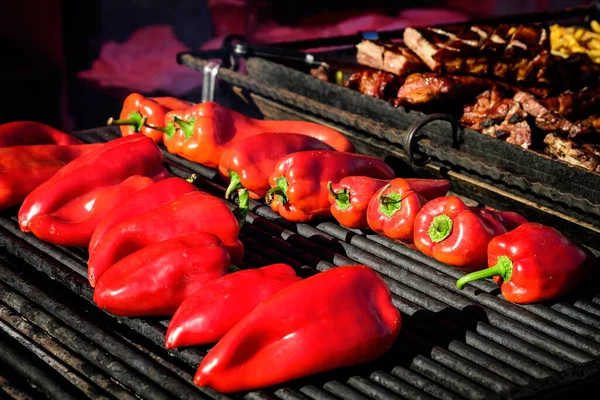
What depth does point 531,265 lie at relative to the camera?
2910mm

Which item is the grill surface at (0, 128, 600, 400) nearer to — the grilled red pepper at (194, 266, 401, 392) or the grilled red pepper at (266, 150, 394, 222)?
the grilled red pepper at (194, 266, 401, 392)

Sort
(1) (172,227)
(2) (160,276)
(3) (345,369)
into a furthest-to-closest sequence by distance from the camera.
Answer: (1) (172,227) → (2) (160,276) → (3) (345,369)

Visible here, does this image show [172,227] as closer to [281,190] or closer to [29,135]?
[281,190]

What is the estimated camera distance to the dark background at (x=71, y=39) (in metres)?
6.11

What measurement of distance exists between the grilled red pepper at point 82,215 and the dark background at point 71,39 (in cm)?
287

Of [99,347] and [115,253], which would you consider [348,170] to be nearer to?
[115,253]

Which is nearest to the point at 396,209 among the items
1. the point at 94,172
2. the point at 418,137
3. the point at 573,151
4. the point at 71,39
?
the point at 418,137

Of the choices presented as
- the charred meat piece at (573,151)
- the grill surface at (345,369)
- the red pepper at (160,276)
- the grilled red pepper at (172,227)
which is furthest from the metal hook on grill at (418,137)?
the red pepper at (160,276)

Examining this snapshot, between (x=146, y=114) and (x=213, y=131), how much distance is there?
0.67 meters

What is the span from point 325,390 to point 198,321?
50 centimetres

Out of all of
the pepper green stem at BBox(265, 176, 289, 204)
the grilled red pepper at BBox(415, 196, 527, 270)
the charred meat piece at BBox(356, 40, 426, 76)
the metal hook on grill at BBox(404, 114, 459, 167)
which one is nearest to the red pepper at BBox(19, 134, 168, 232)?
the pepper green stem at BBox(265, 176, 289, 204)

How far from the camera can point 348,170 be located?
3.70m

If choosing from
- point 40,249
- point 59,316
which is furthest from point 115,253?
point 40,249

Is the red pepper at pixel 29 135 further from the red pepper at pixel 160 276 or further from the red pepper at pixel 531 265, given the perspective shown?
the red pepper at pixel 531 265
